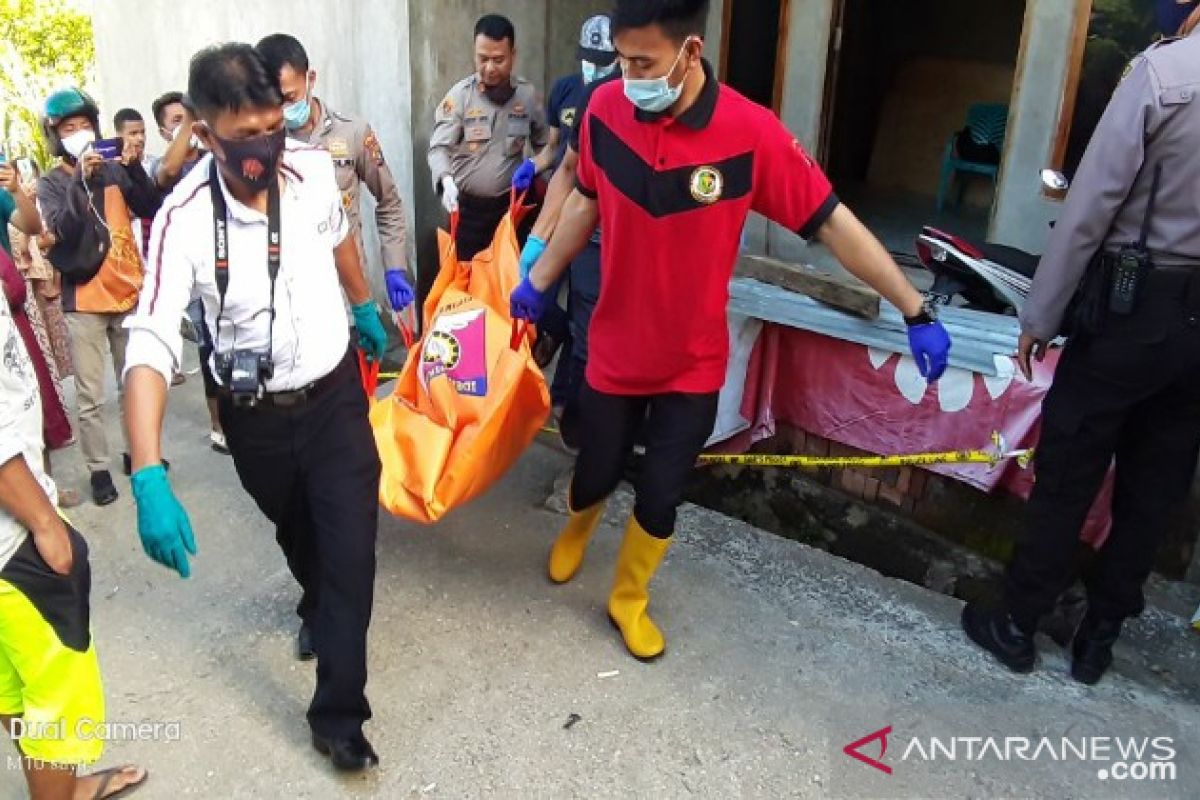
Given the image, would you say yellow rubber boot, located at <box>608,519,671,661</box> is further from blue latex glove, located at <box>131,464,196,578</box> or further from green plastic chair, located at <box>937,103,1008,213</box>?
green plastic chair, located at <box>937,103,1008,213</box>

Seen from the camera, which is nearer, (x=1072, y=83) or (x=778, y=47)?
(x=1072, y=83)

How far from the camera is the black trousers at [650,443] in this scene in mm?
3049

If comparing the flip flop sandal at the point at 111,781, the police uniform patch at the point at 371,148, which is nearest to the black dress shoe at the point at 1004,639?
the flip flop sandal at the point at 111,781

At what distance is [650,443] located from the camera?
10.1 ft

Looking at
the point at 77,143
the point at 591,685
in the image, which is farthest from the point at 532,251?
the point at 77,143

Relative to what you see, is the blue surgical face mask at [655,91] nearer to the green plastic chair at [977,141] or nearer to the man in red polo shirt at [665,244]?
the man in red polo shirt at [665,244]

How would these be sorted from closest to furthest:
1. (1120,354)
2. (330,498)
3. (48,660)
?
(48,660) → (330,498) → (1120,354)

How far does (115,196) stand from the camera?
447 centimetres

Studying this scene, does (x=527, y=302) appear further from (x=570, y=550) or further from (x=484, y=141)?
(x=484, y=141)

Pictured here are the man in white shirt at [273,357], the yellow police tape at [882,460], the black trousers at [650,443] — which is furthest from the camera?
the yellow police tape at [882,460]

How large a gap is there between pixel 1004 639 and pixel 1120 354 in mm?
1024

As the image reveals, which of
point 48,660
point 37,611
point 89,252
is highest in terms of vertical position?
point 89,252

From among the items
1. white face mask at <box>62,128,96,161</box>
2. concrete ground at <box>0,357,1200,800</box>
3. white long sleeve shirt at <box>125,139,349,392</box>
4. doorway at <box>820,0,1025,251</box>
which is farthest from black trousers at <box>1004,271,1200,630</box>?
doorway at <box>820,0,1025,251</box>

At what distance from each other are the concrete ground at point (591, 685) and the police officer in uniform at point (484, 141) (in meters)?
1.92
